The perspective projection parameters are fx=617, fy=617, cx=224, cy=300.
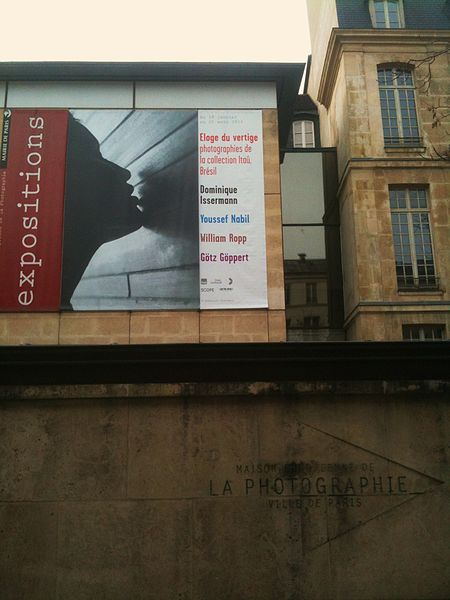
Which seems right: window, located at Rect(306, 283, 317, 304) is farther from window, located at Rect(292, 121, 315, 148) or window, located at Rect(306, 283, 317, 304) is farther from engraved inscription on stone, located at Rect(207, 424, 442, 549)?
engraved inscription on stone, located at Rect(207, 424, 442, 549)

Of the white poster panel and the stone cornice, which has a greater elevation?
the stone cornice

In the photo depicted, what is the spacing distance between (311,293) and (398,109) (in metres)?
8.58

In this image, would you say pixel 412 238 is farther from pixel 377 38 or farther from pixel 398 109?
pixel 377 38

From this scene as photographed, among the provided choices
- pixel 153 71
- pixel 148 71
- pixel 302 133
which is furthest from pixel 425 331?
pixel 148 71

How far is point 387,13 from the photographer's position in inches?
1072

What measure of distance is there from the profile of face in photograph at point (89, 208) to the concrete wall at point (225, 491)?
30.1 ft

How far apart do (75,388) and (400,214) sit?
18.7 meters

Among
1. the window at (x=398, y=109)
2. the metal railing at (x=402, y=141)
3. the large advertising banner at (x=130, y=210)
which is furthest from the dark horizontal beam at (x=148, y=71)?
the window at (x=398, y=109)

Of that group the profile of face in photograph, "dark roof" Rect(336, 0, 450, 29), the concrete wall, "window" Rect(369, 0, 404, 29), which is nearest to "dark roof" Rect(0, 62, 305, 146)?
the profile of face in photograph

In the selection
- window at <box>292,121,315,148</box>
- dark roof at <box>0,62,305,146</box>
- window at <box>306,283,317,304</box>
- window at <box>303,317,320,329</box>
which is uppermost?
window at <box>292,121,315,148</box>

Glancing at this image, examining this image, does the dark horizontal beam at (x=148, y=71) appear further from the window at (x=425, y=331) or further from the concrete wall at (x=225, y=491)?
the concrete wall at (x=225, y=491)

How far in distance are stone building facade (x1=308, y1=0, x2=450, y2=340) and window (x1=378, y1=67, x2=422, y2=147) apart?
4cm

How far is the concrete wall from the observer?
8.41 metres

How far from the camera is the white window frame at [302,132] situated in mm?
30875
